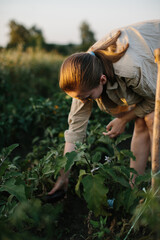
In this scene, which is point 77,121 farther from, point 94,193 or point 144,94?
point 94,193

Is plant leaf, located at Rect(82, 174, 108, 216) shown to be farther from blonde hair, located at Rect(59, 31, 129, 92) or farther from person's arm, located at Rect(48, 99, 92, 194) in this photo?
blonde hair, located at Rect(59, 31, 129, 92)

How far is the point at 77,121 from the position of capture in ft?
5.12

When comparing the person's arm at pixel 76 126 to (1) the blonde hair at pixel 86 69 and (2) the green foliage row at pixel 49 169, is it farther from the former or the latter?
(1) the blonde hair at pixel 86 69

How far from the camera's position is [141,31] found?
1422mm

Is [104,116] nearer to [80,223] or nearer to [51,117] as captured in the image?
[51,117]

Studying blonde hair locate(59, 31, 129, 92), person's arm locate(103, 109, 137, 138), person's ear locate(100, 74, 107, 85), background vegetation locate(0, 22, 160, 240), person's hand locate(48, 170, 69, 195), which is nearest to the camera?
background vegetation locate(0, 22, 160, 240)

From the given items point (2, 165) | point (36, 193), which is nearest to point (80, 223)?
point (36, 193)

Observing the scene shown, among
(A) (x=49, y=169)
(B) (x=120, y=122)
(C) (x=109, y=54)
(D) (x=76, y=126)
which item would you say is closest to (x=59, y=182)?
(A) (x=49, y=169)

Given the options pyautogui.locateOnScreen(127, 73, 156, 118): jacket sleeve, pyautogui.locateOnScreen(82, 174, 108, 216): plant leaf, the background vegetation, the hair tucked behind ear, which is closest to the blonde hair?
the hair tucked behind ear

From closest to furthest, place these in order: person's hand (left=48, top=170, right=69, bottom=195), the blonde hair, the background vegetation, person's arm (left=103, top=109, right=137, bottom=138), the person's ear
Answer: the background vegetation < the blonde hair < the person's ear < person's hand (left=48, top=170, right=69, bottom=195) < person's arm (left=103, top=109, right=137, bottom=138)

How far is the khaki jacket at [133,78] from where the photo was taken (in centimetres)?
132

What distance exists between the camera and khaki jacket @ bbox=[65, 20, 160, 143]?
132 centimetres

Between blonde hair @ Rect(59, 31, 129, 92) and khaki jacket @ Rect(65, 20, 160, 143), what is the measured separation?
5 cm

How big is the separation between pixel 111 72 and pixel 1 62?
412 cm
